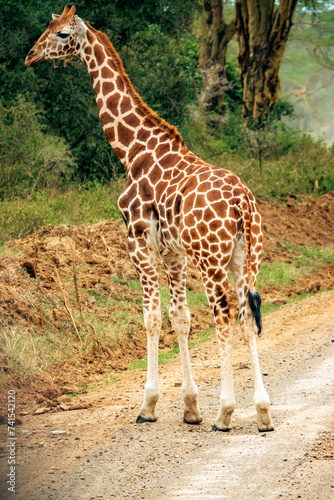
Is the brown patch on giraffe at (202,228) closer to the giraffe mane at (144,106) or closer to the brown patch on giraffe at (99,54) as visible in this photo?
the giraffe mane at (144,106)

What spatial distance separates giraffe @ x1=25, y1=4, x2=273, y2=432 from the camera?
17.7 feet

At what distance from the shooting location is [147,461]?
4883 millimetres

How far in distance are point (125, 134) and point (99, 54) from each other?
95cm

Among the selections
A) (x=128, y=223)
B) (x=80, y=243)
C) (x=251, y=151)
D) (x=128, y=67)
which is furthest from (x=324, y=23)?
(x=128, y=223)

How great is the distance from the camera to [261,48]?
70.6ft

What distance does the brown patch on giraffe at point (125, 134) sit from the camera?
6547mm

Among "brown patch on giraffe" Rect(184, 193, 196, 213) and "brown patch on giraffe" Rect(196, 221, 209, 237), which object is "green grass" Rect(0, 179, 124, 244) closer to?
"brown patch on giraffe" Rect(184, 193, 196, 213)

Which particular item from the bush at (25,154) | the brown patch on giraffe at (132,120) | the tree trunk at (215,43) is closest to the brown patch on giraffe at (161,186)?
the brown patch on giraffe at (132,120)

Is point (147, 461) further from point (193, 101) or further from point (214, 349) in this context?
point (193, 101)

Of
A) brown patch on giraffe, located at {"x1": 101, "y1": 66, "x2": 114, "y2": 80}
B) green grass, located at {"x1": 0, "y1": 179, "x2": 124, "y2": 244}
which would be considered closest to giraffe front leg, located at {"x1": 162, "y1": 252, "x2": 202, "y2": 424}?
brown patch on giraffe, located at {"x1": 101, "y1": 66, "x2": 114, "y2": 80}

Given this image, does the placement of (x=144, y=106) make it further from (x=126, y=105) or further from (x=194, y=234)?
(x=194, y=234)

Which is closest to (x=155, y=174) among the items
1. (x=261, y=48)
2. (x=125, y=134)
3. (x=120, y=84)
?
(x=125, y=134)

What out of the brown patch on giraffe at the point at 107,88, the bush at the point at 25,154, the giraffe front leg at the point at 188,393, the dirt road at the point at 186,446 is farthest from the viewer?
the bush at the point at 25,154

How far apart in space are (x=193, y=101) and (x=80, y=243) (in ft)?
35.2
